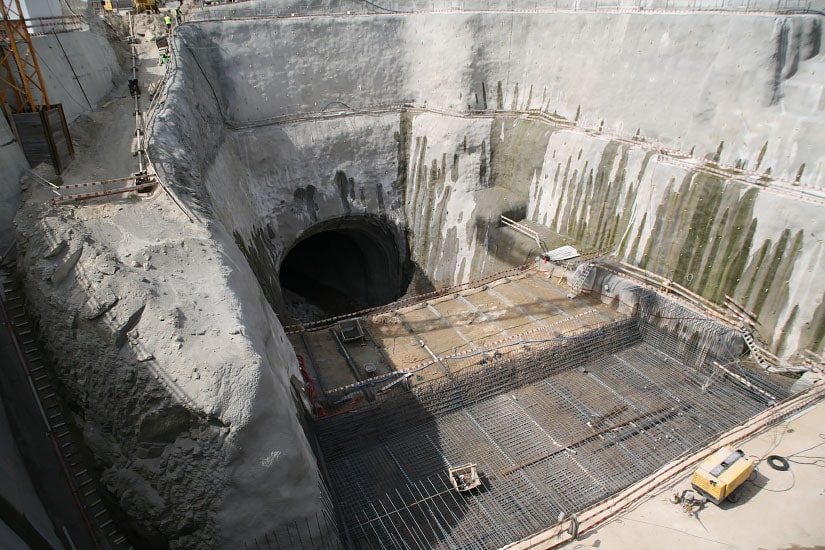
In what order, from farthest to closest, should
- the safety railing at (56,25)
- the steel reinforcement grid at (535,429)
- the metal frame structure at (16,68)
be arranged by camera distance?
the safety railing at (56,25)
the metal frame structure at (16,68)
the steel reinforcement grid at (535,429)

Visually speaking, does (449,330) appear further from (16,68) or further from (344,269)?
(344,269)

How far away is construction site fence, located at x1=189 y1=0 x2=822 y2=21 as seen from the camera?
12797mm

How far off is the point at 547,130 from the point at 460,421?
39.0ft

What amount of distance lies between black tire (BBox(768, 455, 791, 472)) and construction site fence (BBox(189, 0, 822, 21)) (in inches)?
439

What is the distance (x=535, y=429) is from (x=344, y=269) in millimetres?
15834

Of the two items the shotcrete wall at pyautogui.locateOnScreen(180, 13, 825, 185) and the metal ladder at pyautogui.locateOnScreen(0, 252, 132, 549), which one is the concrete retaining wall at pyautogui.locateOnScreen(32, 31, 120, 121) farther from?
the metal ladder at pyautogui.locateOnScreen(0, 252, 132, 549)

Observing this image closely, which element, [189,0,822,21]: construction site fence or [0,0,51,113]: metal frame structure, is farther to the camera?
[189,0,822,21]: construction site fence

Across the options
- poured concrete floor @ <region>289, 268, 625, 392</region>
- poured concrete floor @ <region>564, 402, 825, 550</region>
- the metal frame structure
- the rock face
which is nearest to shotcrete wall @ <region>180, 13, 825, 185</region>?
poured concrete floor @ <region>289, 268, 625, 392</region>

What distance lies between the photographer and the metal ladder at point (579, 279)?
14.0 meters

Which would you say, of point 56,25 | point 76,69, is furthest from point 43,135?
point 56,25

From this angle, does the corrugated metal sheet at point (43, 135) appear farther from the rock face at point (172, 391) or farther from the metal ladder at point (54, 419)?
the rock face at point (172, 391)

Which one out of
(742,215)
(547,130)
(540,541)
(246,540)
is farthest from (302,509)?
(547,130)

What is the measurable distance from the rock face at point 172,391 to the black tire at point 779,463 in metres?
7.77

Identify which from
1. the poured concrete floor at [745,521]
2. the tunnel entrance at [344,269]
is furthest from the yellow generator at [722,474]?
the tunnel entrance at [344,269]
